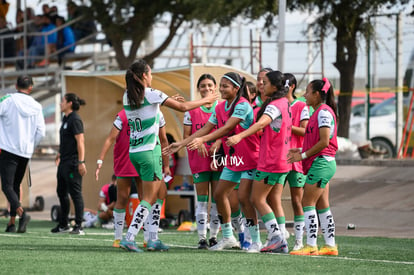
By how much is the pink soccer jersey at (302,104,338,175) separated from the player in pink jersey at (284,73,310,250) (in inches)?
28.8

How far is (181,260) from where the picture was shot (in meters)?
9.60

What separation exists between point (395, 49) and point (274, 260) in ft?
39.0

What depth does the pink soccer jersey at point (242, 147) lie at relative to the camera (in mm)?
10773

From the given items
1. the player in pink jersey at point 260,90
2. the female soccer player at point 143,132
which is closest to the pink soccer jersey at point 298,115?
the player in pink jersey at point 260,90

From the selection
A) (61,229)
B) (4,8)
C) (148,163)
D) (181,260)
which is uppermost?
(4,8)

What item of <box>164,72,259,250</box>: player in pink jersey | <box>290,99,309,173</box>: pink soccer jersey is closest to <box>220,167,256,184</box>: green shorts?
<box>164,72,259,250</box>: player in pink jersey

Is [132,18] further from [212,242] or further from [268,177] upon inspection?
[268,177]

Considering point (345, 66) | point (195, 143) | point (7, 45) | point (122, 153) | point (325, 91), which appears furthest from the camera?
point (7, 45)

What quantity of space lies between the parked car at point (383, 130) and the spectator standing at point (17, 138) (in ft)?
30.4

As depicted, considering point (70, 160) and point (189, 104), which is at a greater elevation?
point (189, 104)

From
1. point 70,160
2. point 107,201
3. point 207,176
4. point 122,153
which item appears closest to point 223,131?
point 207,176

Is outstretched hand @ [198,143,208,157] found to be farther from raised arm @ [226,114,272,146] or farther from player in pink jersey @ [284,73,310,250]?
player in pink jersey @ [284,73,310,250]

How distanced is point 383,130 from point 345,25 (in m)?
2.53

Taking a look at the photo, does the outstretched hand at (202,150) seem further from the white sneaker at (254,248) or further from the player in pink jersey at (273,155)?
the white sneaker at (254,248)
